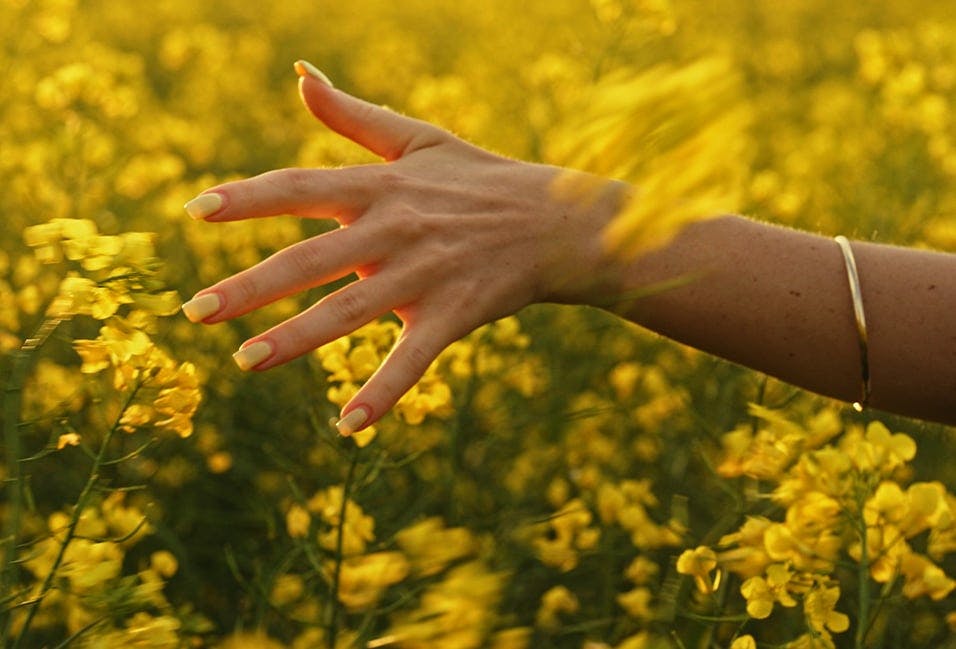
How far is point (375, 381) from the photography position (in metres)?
1.06

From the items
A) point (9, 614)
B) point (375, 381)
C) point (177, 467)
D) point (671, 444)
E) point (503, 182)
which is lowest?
point (671, 444)

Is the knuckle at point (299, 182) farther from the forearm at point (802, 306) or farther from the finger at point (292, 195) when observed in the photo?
the forearm at point (802, 306)

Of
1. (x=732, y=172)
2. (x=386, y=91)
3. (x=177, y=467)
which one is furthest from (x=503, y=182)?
(x=386, y=91)

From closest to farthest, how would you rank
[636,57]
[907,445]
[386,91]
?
Result: [907,445], [636,57], [386,91]

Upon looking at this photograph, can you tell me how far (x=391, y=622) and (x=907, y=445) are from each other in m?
0.82

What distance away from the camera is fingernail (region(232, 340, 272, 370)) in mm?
1001

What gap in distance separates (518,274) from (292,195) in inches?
8.1

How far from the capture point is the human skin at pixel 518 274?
3.42 feet

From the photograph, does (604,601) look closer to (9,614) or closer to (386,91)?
(9,614)

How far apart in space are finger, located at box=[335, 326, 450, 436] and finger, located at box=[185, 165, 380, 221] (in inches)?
4.9

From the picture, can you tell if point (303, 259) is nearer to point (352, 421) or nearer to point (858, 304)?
point (352, 421)

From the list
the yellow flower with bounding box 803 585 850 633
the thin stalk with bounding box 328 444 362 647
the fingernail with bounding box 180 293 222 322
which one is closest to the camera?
the fingernail with bounding box 180 293 222 322

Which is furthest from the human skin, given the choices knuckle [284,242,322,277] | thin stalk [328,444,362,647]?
thin stalk [328,444,362,647]

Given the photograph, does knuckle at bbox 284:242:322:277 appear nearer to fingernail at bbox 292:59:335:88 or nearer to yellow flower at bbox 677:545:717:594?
fingernail at bbox 292:59:335:88
